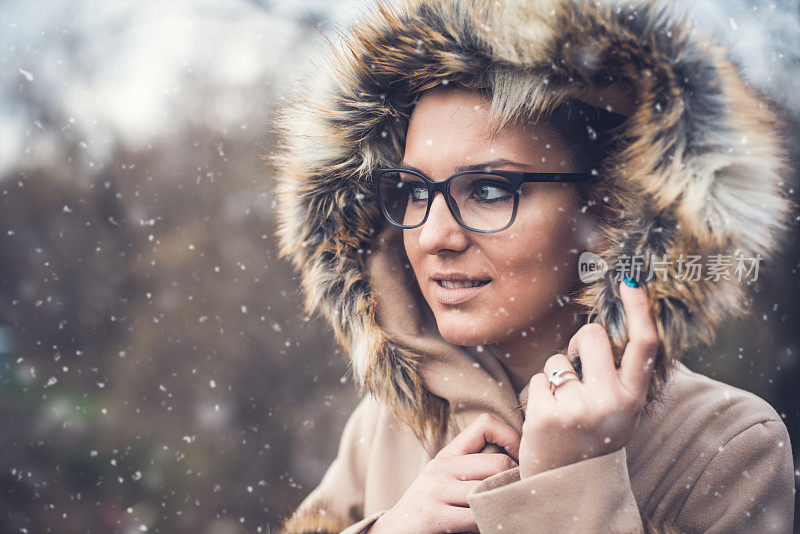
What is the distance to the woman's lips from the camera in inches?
40.6

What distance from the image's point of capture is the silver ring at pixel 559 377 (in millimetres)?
867

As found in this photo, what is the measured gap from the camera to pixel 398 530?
1010 millimetres

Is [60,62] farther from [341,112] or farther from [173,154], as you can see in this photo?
[341,112]

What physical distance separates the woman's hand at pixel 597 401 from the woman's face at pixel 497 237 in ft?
0.52

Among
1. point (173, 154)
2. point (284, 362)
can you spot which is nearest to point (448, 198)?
point (284, 362)

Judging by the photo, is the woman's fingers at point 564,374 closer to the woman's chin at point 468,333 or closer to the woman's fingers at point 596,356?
the woman's fingers at point 596,356

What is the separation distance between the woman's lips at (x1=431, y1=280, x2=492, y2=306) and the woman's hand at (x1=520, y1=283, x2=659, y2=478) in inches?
9.0

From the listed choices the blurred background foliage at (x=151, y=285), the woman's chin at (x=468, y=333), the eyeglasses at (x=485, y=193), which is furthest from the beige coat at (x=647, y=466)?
the blurred background foliage at (x=151, y=285)

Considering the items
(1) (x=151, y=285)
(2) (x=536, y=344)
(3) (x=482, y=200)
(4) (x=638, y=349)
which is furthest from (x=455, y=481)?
(1) (x=151, y=285)

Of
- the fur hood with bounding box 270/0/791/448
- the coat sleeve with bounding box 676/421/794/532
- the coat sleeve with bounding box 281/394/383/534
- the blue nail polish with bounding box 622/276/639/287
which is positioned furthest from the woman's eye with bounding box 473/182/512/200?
the coat sleeve with bounding box 281/394/383/534

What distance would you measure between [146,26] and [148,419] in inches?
119

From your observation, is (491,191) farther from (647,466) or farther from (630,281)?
(647,466)

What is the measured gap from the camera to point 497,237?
98 centimetres

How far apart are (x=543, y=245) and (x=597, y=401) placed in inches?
11.9
